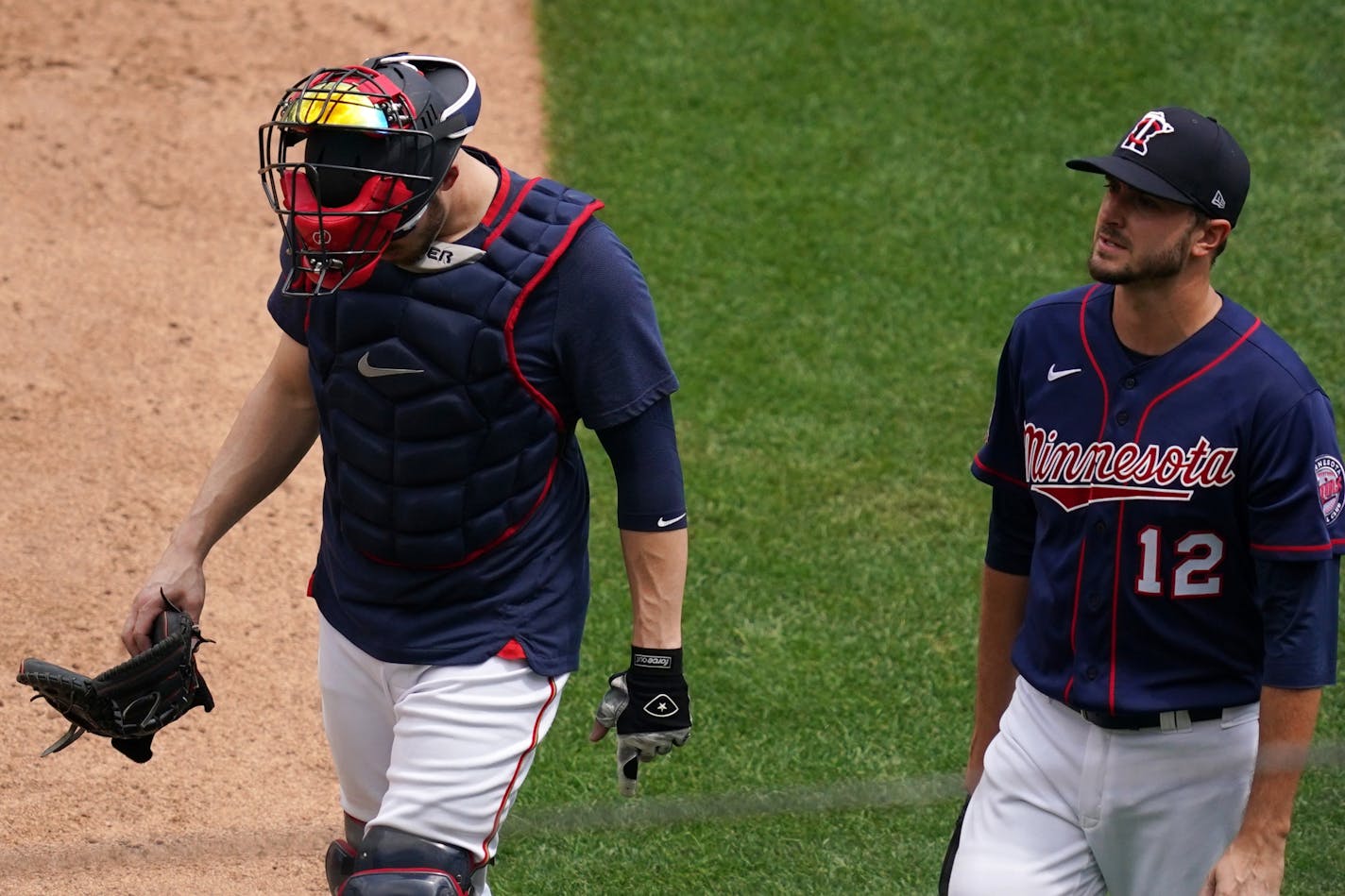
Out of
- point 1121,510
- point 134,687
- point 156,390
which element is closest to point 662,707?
point 1121,510

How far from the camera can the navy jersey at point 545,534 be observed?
3.07m

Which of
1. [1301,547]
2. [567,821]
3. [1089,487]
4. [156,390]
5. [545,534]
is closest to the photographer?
[1301,547]

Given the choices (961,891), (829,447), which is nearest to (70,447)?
(829,447)

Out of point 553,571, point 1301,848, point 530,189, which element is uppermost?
point 530,189

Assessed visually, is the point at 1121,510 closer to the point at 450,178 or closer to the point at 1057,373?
the point at 1057,373

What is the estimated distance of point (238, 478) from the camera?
3.40m

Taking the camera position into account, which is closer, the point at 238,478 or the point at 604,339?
the point at 604,339

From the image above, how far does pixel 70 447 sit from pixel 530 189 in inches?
139

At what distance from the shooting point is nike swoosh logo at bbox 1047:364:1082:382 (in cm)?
317

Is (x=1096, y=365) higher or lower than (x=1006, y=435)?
higher

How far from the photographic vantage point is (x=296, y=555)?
19.1ft

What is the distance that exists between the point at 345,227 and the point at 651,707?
1048mm

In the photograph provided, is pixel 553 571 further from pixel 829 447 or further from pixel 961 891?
pixel 829 447

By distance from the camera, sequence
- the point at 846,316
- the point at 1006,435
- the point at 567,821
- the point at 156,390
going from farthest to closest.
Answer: the point at 846,316, the point at 156,390, the point at 567,821, the point at 1006,435
